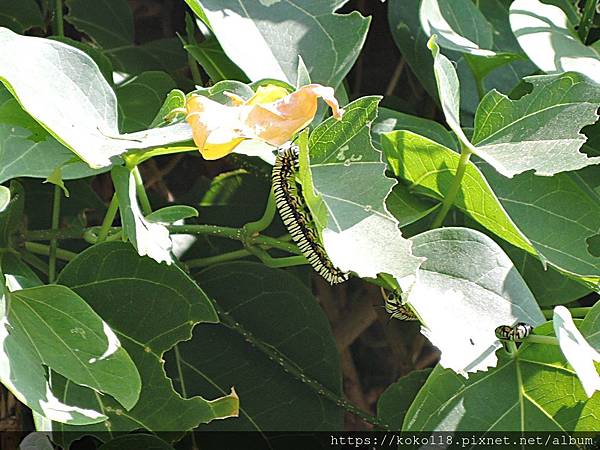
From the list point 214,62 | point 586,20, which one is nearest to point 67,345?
point 214,62

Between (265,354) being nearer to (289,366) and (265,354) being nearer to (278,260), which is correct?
(289,366)

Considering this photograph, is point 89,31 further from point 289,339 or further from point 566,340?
point 566,340

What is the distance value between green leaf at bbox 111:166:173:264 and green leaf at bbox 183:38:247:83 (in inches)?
5.4

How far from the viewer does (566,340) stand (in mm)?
428

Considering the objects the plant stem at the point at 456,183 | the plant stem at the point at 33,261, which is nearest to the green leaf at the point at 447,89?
the plant stem at the point at 456,183

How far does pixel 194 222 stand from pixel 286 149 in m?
0.29

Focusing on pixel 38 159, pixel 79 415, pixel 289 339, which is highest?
pixel 38 159

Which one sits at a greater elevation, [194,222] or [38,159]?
[38,159]

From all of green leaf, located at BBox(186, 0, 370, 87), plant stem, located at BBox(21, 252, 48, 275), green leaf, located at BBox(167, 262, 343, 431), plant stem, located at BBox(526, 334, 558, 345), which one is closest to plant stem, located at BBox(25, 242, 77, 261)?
plant stem, located at BBox(21, 252, 48, 275)

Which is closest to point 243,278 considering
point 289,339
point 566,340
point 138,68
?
point 289,339

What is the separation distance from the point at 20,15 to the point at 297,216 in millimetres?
396

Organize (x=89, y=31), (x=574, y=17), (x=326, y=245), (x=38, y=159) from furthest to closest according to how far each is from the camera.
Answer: (x=89, y=31)
(x=574, y=17)
(x=38, y=159)
(x=326, y=245)

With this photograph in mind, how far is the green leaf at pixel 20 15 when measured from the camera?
0.74 meters

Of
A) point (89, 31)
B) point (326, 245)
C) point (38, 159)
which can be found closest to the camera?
point (326, 245)
